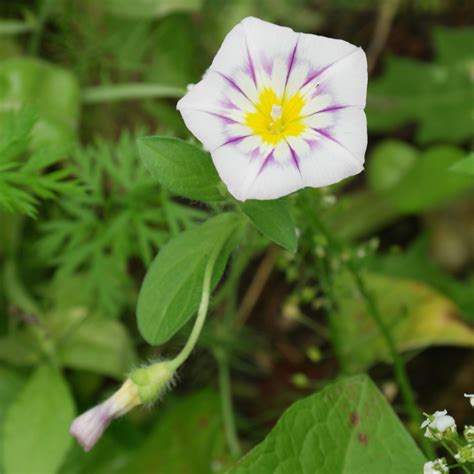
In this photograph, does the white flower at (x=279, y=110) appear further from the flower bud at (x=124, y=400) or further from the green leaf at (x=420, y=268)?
the green leaf at (x=420, y=268)

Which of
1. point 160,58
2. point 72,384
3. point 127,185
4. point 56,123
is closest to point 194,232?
point 127,185

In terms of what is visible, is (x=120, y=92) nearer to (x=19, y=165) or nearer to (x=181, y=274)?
(x=19, y=165)

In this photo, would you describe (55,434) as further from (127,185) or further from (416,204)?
(416,204)

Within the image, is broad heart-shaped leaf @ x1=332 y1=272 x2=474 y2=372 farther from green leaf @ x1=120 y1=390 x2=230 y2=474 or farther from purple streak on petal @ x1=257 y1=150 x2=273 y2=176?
purple streak on petal @ x1=257 y1=150 x2=273 y2=176

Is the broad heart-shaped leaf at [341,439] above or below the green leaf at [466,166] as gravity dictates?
below

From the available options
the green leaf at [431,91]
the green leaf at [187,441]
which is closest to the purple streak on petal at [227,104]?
the green leaf at [187,441]

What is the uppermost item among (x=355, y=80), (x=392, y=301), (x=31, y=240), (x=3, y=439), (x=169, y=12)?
(x=169, y=12)

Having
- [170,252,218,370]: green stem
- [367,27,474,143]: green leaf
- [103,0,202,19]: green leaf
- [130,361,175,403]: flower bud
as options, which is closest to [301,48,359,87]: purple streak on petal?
[170,252,218,370]: green stem
